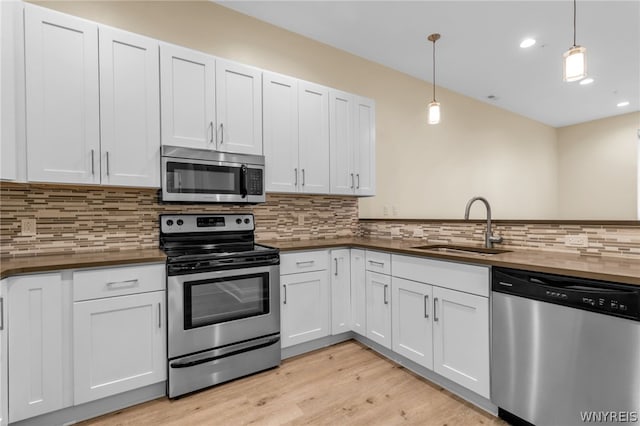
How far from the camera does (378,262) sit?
2537 mm

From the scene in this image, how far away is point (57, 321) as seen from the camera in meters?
1.69

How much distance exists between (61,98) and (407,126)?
352cm

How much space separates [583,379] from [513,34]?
10.7 feet

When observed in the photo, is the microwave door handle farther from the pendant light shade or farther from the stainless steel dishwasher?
the pendant light shade

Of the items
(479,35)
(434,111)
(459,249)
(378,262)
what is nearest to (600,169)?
(479,35)

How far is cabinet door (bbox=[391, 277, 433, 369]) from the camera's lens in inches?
83.7

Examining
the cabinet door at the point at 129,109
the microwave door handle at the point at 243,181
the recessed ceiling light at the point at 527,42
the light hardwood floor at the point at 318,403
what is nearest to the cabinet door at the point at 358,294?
the light hardwood floor at the point at 318,403

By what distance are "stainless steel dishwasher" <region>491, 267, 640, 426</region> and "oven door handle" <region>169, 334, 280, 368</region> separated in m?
1.47

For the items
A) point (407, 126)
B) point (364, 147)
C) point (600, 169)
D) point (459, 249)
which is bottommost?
point (459, 249)

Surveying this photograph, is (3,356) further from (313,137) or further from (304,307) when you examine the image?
(313,137)

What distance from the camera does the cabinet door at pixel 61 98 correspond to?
5.90 ft

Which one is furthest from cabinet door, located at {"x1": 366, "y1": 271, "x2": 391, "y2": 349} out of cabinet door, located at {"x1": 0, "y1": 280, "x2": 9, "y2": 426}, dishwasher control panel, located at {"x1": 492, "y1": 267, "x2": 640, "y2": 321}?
cabinet door, located at {"x1": 0, "y1": 280, "x2": 9, "y2": 426}

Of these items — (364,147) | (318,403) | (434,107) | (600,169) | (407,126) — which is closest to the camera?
(318,403)

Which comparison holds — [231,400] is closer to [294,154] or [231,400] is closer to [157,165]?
[157,165]
